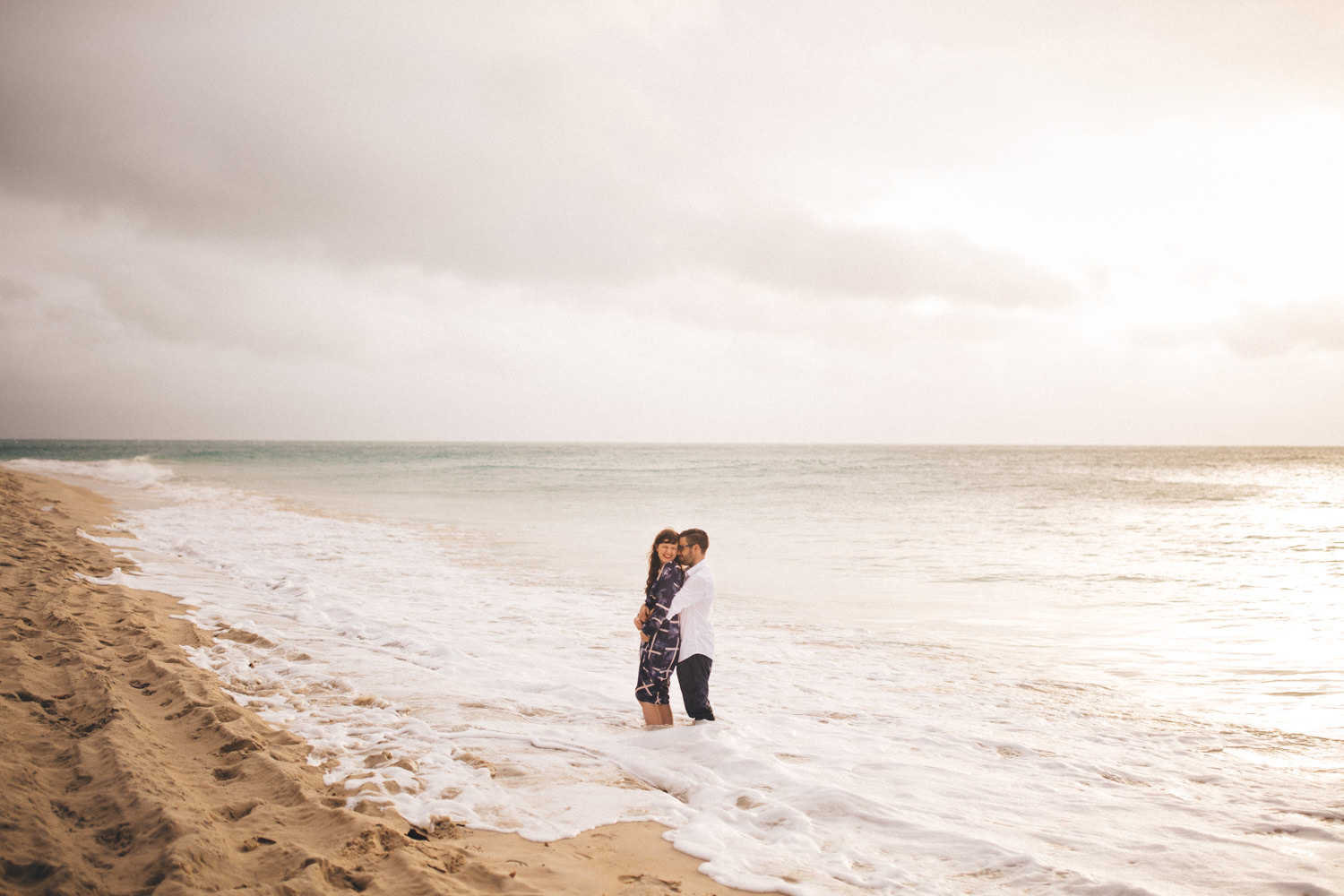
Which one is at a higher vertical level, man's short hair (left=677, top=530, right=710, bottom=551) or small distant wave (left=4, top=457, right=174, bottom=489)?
man's short hair (left=677, top=530, right=710, bottom=551)

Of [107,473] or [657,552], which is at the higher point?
[657,552]

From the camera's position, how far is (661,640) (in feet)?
19.8

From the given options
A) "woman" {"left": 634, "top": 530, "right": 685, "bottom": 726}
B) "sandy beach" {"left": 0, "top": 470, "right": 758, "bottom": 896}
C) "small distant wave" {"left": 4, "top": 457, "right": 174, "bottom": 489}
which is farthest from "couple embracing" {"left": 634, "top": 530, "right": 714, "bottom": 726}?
"small distant wave" {"left": 4, "top": 457, "right": 174, "bottom": 489}

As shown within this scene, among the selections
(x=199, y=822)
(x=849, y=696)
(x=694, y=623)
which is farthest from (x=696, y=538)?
(x=199, y=822)

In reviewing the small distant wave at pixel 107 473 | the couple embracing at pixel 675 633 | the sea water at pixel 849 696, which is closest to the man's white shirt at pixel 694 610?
the couple embracing at pixel 675 633

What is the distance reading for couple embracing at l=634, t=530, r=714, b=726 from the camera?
19.6 ft

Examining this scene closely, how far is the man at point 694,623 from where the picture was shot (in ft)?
19.4

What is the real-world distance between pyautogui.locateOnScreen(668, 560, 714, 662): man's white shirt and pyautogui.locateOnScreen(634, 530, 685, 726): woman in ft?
0.24

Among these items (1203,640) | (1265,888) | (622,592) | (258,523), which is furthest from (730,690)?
(258,523)

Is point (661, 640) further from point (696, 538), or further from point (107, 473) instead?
point (107, 473)

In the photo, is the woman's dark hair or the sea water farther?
the woman's dark hair

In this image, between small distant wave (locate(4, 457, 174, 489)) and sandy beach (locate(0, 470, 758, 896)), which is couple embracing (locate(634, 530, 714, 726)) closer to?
sandy beach (locate(0, 470, 758, 896))

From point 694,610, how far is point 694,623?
110 millimetres

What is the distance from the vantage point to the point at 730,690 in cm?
743
